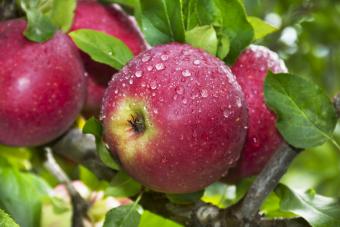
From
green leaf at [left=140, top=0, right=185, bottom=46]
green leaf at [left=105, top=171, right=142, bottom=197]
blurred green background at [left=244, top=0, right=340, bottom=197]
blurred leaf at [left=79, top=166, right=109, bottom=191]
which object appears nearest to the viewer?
green leaf at [left=140, top=0, right=185, bottom=46]

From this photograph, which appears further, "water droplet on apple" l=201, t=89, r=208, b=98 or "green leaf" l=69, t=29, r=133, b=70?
"green leaf" l=69, t=29, r=133, b=70

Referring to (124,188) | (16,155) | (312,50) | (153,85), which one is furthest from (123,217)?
(312,50)

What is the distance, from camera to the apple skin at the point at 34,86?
899 millimetres

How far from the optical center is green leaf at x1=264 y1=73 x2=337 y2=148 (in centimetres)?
82

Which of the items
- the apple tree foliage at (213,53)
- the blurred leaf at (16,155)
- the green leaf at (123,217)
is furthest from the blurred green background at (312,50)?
the green leaf at (123,217)

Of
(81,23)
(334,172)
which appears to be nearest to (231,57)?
(81,23)

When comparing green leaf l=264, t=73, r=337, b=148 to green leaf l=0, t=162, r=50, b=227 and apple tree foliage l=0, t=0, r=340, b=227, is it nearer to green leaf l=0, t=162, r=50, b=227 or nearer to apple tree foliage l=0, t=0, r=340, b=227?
apple tree foliage l=0, t=0, r=340, b=227

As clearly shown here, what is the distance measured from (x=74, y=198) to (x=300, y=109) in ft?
1.86

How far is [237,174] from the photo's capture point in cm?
97

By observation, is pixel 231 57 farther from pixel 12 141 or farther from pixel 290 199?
pixel 12 141

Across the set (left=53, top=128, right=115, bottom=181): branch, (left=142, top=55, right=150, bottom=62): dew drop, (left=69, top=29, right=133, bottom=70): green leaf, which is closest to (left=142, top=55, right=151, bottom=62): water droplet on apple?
(left=142, top=55, right=150, bottom=62): dew drop

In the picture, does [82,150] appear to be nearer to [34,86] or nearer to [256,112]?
[34,86]

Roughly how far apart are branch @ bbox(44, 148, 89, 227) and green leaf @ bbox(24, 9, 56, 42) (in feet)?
1.15

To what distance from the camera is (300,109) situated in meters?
0.83
